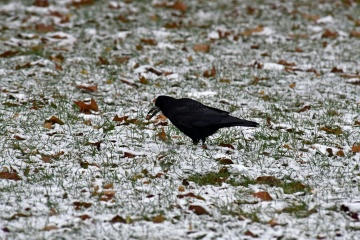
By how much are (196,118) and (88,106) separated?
157cm

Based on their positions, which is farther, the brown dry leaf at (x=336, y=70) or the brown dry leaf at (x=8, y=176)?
the brown dry leaf at (x=336, y=70)

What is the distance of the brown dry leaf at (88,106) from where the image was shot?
632cm

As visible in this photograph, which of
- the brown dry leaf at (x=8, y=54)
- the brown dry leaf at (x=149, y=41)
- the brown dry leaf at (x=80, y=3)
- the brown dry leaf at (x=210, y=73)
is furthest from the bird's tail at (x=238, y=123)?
the brown dry leaf at (x=80, y=3)

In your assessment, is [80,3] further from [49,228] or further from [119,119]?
[49,228]

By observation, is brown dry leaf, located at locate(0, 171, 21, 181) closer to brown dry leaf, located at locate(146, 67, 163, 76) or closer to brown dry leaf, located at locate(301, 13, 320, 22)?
brown dry leaf, located at locate(146, 67, 163, 76)

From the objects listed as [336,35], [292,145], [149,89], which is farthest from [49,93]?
[336,35]

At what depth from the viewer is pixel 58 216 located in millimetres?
3846

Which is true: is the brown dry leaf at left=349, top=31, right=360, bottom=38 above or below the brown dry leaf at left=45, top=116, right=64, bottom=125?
above

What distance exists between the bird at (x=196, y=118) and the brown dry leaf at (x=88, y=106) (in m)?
1.18

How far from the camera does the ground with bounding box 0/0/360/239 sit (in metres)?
3.87

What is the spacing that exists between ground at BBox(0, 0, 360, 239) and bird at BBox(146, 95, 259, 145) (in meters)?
0.18

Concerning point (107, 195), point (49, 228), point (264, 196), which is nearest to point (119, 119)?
point (107, 195)

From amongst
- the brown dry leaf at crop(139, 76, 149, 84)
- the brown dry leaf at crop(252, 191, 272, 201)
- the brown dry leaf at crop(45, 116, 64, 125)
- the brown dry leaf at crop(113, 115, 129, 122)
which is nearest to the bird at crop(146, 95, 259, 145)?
the brown dry leaf at crop(113, 115, 129, 122)

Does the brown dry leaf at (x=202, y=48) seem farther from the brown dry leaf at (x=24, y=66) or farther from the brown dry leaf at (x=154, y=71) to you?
the brown dry leaf at (x=24, y=66)
